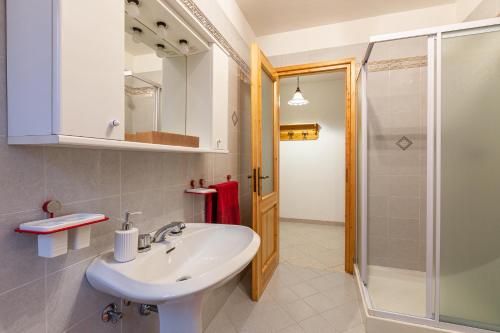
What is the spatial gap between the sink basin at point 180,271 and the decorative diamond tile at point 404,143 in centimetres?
188

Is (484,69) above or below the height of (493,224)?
above

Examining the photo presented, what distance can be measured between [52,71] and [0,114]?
191 millimetres

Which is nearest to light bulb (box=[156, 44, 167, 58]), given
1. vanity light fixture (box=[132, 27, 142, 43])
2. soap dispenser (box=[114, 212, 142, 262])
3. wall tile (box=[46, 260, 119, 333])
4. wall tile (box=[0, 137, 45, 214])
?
vanity light fixture (box=[132, 27, 142, 43])

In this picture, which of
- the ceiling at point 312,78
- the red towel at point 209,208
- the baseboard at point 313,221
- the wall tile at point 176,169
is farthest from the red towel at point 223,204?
the baseboard at point 313,221

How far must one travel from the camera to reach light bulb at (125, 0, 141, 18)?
3.27 feet

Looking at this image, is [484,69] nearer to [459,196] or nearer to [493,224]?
[459,196]

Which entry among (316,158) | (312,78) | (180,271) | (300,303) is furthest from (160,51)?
(316,158)

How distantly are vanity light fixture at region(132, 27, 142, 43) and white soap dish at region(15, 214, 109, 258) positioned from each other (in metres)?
0.83

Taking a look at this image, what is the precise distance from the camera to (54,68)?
0.60 m

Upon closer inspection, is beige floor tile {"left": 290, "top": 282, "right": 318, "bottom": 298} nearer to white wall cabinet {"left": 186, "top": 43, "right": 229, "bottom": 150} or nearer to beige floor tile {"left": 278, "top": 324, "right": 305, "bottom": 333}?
beige floor tile {"left": 278, "top": 324, "right": 305, "bottom": 333}

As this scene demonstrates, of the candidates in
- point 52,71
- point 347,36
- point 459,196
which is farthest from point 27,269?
point 347,36

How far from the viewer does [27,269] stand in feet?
2.24

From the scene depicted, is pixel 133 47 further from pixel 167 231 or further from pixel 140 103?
pixel 167 231

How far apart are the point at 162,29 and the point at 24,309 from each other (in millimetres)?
1177
